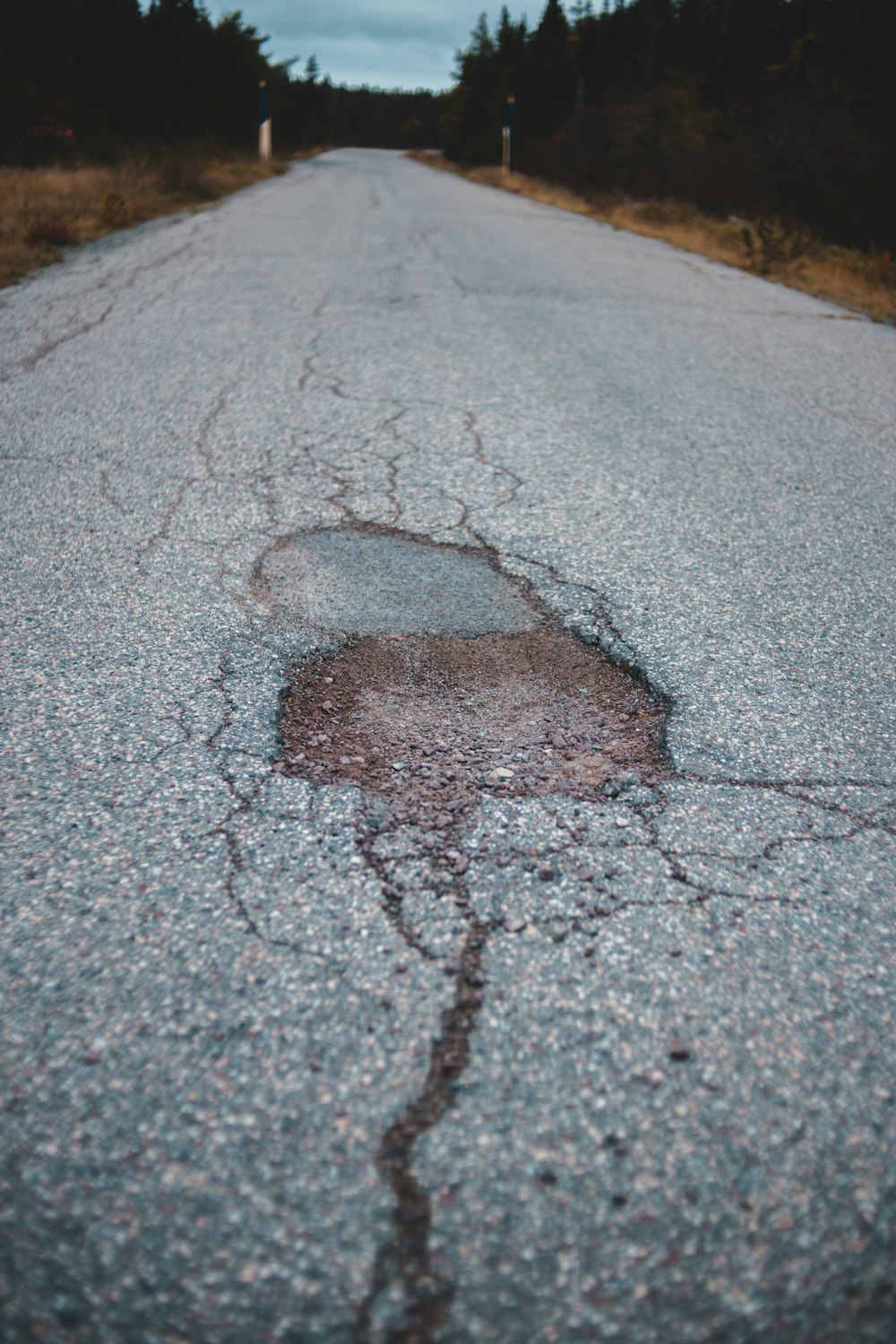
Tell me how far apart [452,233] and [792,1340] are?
12.0 m

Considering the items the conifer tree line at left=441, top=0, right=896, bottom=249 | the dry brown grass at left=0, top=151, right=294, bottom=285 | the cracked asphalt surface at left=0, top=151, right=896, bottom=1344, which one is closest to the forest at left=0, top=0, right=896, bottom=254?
the conifer tree line at left=441, top=0, right=896, bottom=249

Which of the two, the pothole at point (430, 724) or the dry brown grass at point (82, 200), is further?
the dry brown grass at point (82, 200)

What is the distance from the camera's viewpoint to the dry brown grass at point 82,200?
7602 mm

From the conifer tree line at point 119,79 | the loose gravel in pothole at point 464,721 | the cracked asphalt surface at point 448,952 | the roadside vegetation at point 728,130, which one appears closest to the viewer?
the cracked asphalt surface at point 448,952

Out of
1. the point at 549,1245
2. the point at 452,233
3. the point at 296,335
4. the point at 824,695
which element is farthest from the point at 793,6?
the point at 549,1245

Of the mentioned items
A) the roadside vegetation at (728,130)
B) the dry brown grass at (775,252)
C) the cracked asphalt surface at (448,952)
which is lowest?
the cracked asphalt surface at (448,952)

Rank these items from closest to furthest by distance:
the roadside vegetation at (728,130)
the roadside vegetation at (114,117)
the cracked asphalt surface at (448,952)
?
the cracked asphalt surface at (448,952) → the roadside vegetation at (114,117) → the roadside vegetation at (728,130)

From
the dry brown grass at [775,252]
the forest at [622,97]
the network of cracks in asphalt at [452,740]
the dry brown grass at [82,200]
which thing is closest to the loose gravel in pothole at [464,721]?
the network of cracks in asphalt at [452,740]

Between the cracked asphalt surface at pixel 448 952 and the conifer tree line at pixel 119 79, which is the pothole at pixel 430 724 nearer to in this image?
the cracked asphalt surface at pixel 448 952

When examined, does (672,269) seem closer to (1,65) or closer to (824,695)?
(824,695)

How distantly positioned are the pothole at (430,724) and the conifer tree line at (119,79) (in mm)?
14394

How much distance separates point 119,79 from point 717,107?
18612 millimetres

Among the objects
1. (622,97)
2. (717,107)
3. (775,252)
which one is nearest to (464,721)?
(775,252)

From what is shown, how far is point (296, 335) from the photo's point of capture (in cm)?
554
